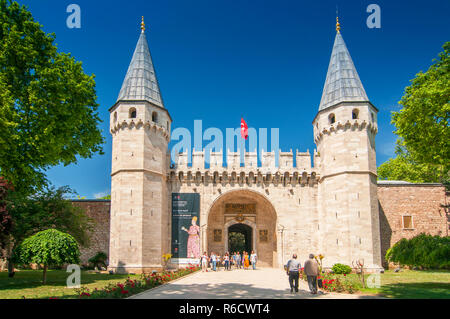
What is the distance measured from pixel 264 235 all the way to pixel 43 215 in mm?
15613

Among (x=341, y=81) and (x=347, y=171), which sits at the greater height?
(x=341, y=81)

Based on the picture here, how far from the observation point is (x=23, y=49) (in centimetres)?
1564

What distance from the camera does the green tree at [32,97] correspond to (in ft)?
49.8

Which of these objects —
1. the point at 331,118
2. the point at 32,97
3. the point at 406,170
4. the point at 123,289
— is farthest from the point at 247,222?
the point at 406,170

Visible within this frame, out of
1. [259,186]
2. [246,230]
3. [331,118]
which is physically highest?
[331,118]

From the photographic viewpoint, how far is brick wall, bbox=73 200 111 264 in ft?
89.9

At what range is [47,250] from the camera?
15859mm

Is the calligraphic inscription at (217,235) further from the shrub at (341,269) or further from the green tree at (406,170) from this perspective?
the green tree at (406,170)

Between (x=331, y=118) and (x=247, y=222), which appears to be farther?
(x=247, y=222)

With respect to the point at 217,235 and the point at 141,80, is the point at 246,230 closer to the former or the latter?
the point at 217,235

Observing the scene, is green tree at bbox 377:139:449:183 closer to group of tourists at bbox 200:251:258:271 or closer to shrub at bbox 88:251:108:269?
group of tourists at bbox 200:251:258:271
